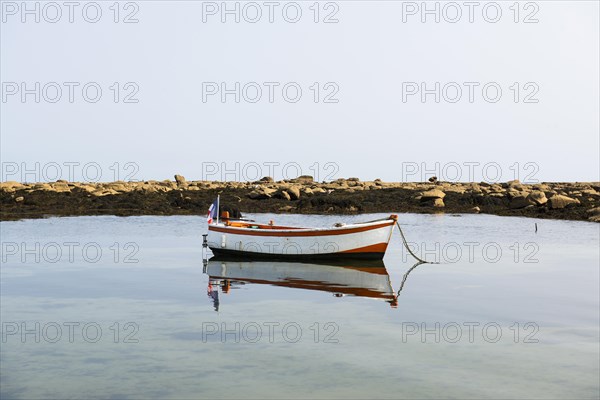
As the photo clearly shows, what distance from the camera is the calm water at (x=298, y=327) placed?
39.0 feet

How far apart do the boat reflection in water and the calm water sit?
0.08 metres

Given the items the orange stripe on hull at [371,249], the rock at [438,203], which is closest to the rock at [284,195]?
the rock at [438,203]

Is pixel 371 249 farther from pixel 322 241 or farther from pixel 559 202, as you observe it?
pixel 559 202

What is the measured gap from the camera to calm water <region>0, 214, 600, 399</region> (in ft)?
39.0

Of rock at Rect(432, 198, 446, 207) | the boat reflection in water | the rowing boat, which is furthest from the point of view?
rock at Rect(432, 198, 446, 207)

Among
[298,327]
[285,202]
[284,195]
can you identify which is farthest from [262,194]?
[298,327]

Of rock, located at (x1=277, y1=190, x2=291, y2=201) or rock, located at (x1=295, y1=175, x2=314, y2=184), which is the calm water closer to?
rock, located at (x1=277, y1=190, x2=291, y2=201)

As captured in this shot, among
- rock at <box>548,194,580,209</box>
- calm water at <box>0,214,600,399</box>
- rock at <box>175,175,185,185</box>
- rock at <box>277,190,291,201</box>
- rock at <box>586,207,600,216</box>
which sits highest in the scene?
rock at <box>175,175,185,185</box>

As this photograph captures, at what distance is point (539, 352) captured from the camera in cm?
1398

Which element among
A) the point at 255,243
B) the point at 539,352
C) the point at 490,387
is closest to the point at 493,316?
the point at 539,352

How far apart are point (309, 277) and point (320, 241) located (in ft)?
11.6

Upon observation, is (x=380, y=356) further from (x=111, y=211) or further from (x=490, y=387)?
(x=111, y=211)

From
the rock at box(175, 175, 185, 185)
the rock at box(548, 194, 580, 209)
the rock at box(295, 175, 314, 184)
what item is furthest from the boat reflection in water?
the rock at box(295, 175, 314, 184)

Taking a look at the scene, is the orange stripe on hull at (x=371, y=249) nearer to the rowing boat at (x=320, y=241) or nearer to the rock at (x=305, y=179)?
the rowing boat at (x=320, y=241)
